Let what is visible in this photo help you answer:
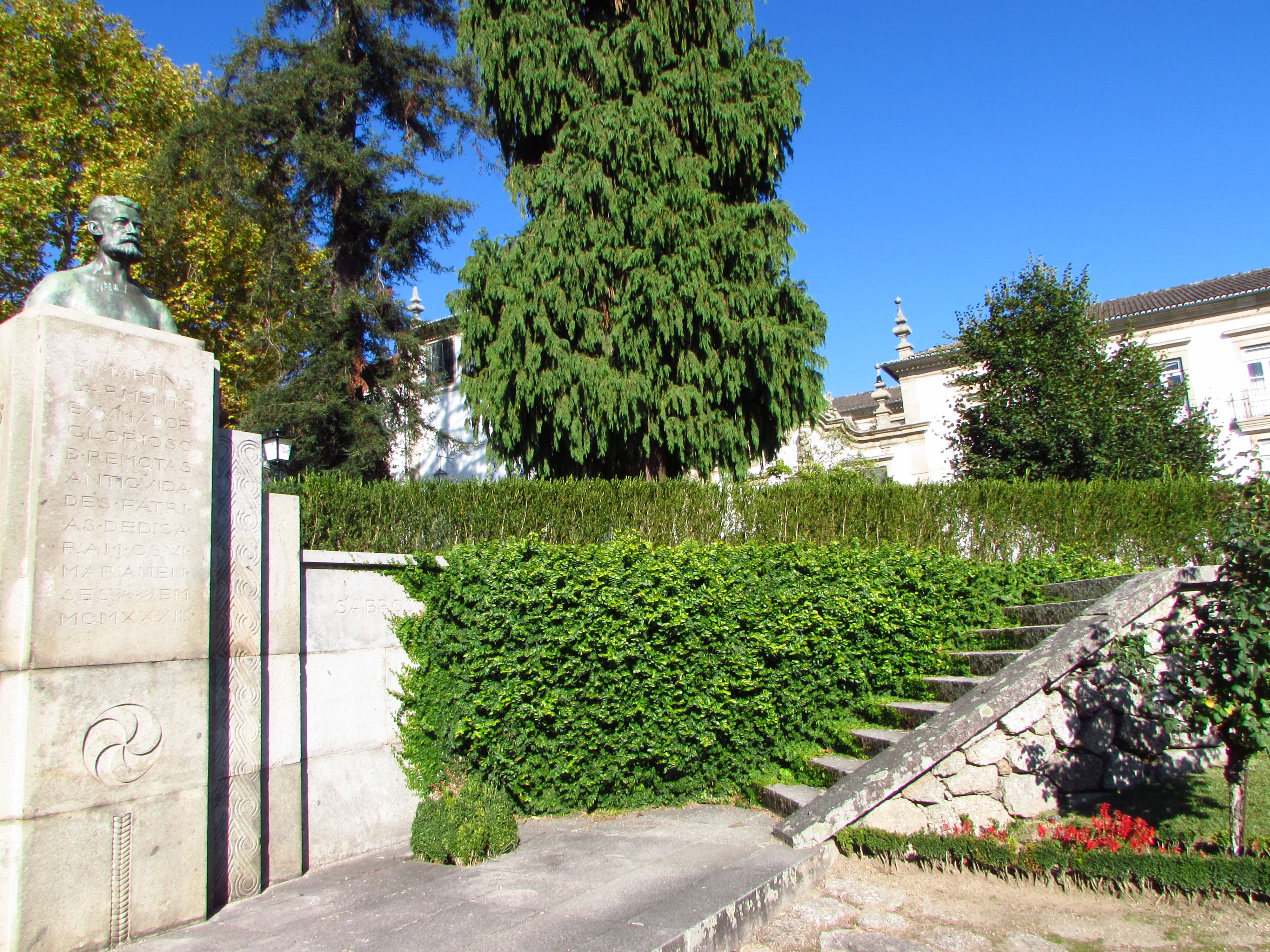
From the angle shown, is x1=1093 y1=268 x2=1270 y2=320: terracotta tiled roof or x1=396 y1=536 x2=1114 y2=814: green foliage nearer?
x1=396 y1=536 x2=1114 y2=814: green foliage

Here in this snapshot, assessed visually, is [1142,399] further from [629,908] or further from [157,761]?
[157,761]

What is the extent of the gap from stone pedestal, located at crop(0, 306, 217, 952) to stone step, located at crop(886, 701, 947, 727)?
17.1 feet

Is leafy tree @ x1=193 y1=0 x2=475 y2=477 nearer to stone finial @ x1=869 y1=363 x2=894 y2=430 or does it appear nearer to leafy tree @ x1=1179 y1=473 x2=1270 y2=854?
leafy tree @ x1=1179 y1=473 x2=1270 y2=854

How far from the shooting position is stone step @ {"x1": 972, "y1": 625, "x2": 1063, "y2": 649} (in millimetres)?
6949

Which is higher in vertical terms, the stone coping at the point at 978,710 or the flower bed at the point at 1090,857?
the stone coping at the point at 978,710

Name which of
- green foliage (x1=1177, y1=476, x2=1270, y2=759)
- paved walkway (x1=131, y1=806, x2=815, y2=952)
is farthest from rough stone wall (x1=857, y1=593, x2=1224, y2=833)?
paved walkway (x1=131, y1=806, x2=815, y2=952)

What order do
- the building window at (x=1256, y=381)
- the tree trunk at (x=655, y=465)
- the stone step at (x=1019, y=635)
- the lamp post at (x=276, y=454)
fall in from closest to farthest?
the stone step at (x=1019, y=635), the tree trunk at (x=655, y=465), the lamp post at (x=276, y=454), the building window at (x=1256, y=381)

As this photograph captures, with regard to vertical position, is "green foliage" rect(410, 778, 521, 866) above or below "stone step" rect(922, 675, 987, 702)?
below

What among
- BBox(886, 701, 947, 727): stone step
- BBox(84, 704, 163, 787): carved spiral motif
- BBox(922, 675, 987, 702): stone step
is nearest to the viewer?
BBox(84, 704, 163, 787): carved spiral motif

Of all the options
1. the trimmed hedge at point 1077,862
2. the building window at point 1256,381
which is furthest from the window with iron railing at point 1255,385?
the trimmed hedge at point 1077,862

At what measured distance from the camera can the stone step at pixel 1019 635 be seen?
6.95 metres

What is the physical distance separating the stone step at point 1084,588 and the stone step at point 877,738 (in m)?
2.29

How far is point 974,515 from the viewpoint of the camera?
387 inches

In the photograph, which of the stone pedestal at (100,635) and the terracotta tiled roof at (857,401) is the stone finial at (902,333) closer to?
the terracotta tiled roof at (857,401)
